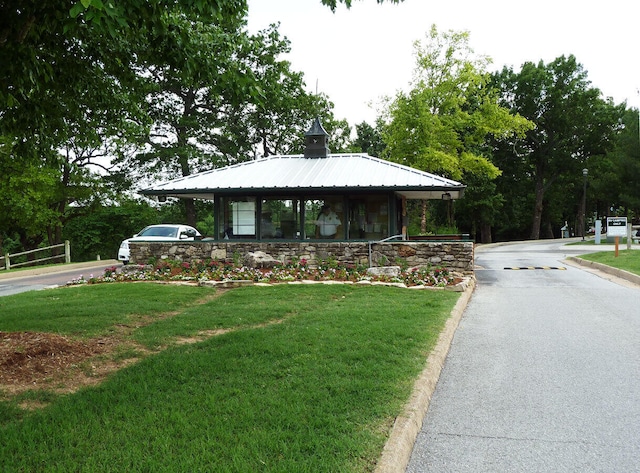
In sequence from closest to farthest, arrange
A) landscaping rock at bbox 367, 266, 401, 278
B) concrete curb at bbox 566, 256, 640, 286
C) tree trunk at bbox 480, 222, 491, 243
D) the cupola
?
landscaping rock at bbox 367, 266, 401, 278 → concrete curb at bbox 566, 256, 640, 286 → the cupola → tree trunk at bbox 480, 222, 491, 243

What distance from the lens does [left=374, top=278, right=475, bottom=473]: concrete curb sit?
3.37 meters

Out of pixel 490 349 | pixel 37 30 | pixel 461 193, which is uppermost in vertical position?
pixel 37 30

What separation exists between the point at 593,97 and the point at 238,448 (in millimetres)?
57137

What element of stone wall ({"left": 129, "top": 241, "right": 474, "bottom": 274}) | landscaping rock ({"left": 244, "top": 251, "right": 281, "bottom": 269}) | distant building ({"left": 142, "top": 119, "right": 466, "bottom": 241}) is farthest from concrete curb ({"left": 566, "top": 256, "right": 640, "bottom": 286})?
landscaping rock ({"left": 244, "top": 251, "right": 281, "bottom": 269})

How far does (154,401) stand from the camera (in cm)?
432

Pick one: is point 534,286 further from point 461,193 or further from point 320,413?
point 320,413

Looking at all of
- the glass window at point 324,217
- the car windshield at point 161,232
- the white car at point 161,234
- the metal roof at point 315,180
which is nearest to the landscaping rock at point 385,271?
the glass window at point 324,217

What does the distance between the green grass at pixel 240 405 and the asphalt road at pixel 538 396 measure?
448 mm

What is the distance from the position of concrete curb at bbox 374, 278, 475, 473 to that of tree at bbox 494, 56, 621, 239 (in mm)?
48312

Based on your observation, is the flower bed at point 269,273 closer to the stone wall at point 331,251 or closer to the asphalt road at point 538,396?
the stone wall at point 331,251

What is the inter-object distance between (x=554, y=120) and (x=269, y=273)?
4627 cm

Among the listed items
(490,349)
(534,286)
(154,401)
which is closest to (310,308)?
(490,349)

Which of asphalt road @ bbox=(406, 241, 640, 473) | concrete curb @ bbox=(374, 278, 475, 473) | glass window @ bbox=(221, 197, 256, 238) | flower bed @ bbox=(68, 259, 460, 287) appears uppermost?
glass window @ bbox=(221, 197, 256, 238)

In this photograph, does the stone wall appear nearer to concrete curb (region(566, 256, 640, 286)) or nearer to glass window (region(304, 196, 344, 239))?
glass window (region(304, 196, 344, 239))
